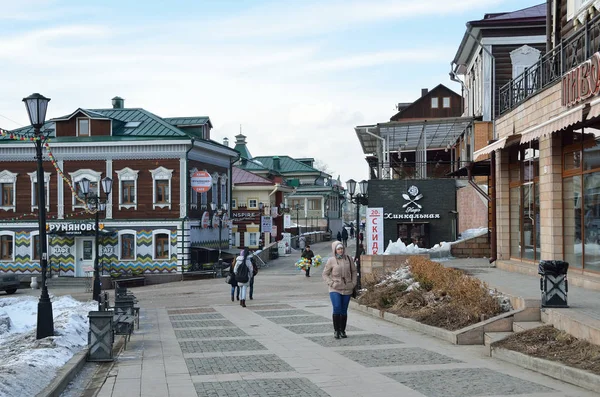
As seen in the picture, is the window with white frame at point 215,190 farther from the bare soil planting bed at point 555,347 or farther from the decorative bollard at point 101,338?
the bare soil planting bed at point 555,347

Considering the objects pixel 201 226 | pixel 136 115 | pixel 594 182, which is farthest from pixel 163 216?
pixel 594 182

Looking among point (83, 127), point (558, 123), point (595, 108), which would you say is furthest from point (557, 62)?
point (83, 127)

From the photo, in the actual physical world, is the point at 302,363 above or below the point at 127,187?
below

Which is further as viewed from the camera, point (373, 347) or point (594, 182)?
point (594, 182)

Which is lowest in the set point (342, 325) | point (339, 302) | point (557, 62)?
point (342, 325)

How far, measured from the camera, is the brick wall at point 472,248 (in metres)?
26.1

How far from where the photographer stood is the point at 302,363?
10.8 metres

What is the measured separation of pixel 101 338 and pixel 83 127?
34224 millimetres

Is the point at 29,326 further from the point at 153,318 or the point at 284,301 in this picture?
the point at 284,301

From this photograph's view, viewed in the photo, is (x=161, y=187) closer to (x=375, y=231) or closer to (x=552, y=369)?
(x=375, y=231)

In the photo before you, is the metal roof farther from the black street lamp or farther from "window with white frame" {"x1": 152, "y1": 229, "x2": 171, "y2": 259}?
the black street lamp

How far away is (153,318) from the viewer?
789 inches

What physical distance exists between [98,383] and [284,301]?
13.6 metres

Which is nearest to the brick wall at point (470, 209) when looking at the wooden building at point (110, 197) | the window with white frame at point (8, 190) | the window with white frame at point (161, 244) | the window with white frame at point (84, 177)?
the wooden building at point (110, 197)
